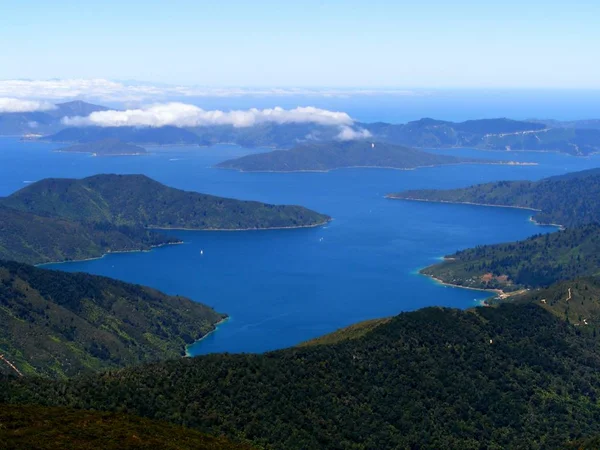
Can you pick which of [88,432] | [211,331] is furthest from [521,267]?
[88,432]

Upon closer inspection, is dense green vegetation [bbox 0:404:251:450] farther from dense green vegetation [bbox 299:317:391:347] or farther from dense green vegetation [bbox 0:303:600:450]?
dense green vegetation [bbox 299:317:391:347]

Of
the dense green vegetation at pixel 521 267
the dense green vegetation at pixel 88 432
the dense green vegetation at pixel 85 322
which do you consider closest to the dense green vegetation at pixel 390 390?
the dense green vegetation at pixel 88 432

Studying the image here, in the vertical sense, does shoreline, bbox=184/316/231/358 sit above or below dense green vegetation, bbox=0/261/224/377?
below

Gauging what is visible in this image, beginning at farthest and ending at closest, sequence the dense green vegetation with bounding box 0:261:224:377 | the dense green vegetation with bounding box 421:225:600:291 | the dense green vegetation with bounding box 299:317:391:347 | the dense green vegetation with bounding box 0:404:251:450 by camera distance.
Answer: the dense green vegetation with bounding box 421:225:600:291 → the dense green vegetation with bounding box 0:261:224:377 → the dense green vegetation with bounding box 299:317:391:347 → the dense green vegetation with bounding box 0:404:251:450

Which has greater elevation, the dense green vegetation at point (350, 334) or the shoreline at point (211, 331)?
the dense green vegetation at point (350, 334)

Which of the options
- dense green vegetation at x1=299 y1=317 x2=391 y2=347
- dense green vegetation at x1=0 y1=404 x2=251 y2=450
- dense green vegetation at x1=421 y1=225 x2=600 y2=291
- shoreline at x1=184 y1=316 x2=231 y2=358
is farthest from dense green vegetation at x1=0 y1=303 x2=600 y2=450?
dense green vegetation at x1=421 y1=225 x2=600 y2=291

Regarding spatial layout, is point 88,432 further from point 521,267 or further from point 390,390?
point 521,267

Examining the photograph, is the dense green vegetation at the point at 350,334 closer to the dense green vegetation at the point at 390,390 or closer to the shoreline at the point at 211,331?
the dense green vegetation at the point at 390,390
